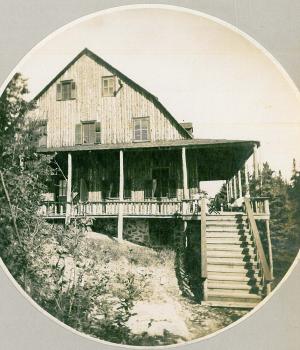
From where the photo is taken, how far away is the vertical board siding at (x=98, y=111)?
7672mm

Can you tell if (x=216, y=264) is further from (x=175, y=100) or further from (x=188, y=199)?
(x=175, y=100)

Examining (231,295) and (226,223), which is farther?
(226,223)

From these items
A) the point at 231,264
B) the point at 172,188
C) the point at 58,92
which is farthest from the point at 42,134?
the point at 231,264

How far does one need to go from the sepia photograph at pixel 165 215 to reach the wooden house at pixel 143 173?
38mm

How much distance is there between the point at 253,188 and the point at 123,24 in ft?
11.7

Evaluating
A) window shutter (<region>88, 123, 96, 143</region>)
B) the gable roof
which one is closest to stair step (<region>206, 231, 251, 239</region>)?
the gable roof

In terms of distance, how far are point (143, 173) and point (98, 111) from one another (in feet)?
5.09

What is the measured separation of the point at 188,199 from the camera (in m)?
7.84

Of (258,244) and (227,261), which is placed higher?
(258,244)

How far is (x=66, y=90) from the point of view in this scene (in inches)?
319

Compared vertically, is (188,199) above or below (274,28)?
below

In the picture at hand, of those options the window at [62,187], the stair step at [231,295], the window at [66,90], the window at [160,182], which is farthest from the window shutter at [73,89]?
the stair step at [231,295]

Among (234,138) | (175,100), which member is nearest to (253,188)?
(234,138)

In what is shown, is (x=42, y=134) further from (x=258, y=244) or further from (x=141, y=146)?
(x=258, y=244)
